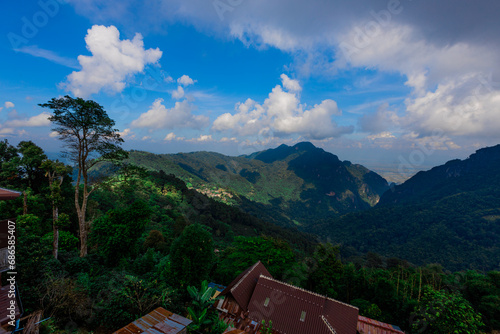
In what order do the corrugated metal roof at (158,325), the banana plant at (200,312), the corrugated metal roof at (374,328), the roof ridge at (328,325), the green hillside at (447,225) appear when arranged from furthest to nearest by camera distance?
the green hillside at (447,225)
the corrugated metal roof at (374,328)
the roof ridge at (328,325)
the banana plant at (200,312)
the corrugated metal roof at (158,325)

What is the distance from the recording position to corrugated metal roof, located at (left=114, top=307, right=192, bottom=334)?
648 centimetres

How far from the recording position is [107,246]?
1423 cm

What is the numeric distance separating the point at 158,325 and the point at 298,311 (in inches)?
354

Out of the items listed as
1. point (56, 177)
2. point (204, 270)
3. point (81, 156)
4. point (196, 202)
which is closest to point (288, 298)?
point (204, 270)

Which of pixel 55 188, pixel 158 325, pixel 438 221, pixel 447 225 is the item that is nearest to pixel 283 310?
pixel 158 325

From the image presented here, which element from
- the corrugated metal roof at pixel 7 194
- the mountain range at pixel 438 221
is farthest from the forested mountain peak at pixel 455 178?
the corrugated metal roof at pixel 7 194

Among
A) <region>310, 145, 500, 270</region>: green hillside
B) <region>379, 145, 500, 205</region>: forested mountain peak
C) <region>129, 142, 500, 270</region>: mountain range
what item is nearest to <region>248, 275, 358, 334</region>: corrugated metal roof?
<region>129, 142, 500, 270</region>: mountain range

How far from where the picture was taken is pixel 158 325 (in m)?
6.76

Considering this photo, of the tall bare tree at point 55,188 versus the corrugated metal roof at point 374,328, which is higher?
the tall bare tree at point 55,188

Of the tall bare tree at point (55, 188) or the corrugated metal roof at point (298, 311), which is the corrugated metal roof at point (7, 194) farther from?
the corrugated metal roof at point (298, 311)

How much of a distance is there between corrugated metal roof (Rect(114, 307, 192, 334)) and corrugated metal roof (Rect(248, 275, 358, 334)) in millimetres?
7455

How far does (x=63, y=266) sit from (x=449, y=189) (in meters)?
195

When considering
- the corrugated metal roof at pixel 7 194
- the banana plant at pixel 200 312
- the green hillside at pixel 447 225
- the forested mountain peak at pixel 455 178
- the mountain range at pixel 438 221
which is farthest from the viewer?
the forested mountain peak at pixel 455 178

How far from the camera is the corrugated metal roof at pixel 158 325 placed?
648 centimetres
